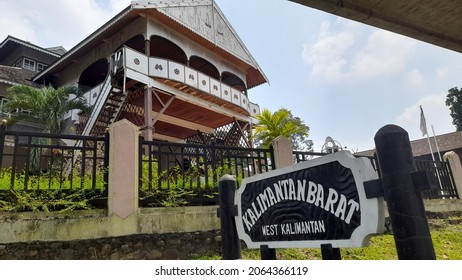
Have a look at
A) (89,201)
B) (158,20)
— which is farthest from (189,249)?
(158,20)

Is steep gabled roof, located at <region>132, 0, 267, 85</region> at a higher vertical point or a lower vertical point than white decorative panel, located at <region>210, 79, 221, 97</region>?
higher

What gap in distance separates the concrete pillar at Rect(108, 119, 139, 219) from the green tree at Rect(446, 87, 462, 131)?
41.3m

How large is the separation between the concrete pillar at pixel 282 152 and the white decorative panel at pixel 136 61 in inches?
276

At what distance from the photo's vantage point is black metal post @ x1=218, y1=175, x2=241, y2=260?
2105 millimetres

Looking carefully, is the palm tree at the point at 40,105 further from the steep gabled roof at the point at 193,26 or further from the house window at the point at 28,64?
the house window at the point at 28,64

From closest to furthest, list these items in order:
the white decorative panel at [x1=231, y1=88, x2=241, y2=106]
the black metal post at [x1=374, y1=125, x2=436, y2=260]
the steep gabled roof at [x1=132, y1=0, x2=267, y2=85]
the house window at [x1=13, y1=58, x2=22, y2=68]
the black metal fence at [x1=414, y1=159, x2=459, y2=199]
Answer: the black metal post at [x1=374, y1=125, x2=436, y2=260]
the black metal fence at [x1=414, y1=159, x2=459, y2=199]
the steep gabled roof at [x1=132, y1=0, x2=267, y2=85]
the white decorative panel at [x1=231, y1=88, x2=241, y2=106]
the house window at [x1=13, y1=58, x2=22, y2=68]

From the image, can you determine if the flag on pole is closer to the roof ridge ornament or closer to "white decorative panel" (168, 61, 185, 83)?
the roof ridge ornament

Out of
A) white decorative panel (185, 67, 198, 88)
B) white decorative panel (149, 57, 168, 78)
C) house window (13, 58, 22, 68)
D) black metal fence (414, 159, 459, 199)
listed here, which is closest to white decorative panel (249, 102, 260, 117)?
white decorative panel (185, 67, 198, 88)

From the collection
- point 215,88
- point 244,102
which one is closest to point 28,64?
point 215,88

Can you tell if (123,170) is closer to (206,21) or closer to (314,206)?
(314,206)

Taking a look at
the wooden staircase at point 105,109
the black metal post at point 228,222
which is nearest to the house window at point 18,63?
the wooden staircase at point 105,109

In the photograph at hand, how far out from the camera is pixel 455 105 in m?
36.7

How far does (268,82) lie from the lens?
63.2 ft

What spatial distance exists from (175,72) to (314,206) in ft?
38.9
